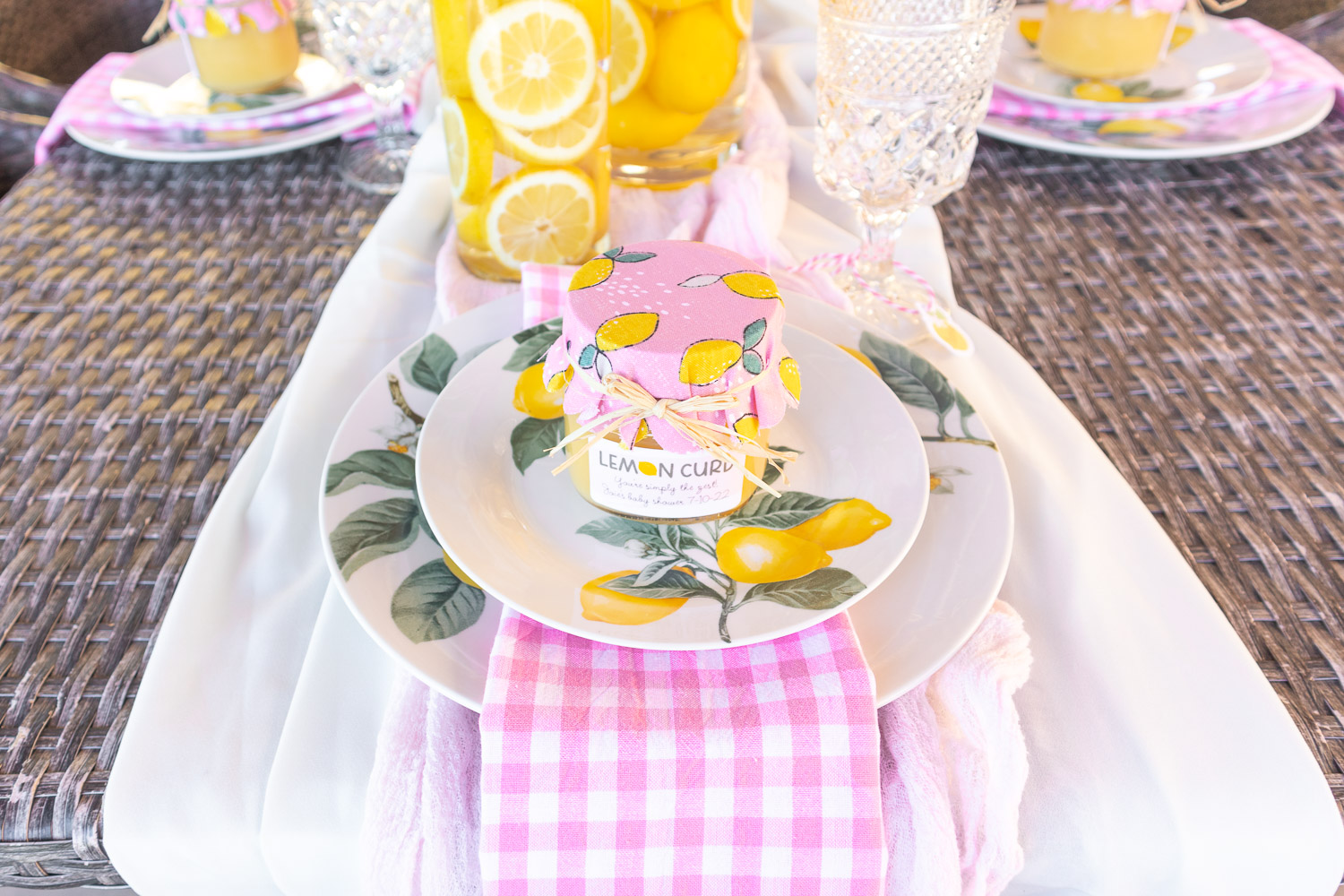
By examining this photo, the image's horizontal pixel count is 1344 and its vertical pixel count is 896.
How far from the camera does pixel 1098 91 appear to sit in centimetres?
85

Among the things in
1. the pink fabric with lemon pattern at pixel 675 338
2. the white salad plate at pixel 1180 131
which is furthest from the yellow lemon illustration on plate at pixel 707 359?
the white salad plate at pixel 1180 131

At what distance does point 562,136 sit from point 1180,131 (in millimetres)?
559

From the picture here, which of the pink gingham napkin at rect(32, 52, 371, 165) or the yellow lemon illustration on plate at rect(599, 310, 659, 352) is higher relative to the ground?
the yellow lemon illustration on plate at rect(599, 310, 659, 352)

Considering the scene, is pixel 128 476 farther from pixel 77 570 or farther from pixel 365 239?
pixel 365 239

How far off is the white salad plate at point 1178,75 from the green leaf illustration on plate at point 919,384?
1.43 feet

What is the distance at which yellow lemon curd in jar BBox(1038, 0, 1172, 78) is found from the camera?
82 centimetres

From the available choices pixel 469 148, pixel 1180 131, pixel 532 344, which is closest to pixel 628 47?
pixel 469 148

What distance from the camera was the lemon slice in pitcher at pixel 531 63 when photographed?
1.84ft

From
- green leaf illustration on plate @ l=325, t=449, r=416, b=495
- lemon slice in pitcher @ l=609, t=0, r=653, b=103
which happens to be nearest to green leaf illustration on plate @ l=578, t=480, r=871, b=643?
green leaf illustration on plate @ l=325, t=449, r=416, b=495

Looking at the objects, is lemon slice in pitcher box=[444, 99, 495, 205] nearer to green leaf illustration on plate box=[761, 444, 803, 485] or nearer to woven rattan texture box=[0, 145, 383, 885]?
woven rattan texture box=[0, 145, 383, 885]

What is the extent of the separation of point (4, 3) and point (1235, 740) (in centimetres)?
135

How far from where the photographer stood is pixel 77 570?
1.62 ft

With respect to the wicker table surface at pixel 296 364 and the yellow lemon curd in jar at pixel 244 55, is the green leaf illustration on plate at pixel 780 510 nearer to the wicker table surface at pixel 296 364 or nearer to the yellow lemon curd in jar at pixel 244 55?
the wicker table surface at pixel 296 364

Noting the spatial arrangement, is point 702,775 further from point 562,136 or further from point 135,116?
point 135,116
